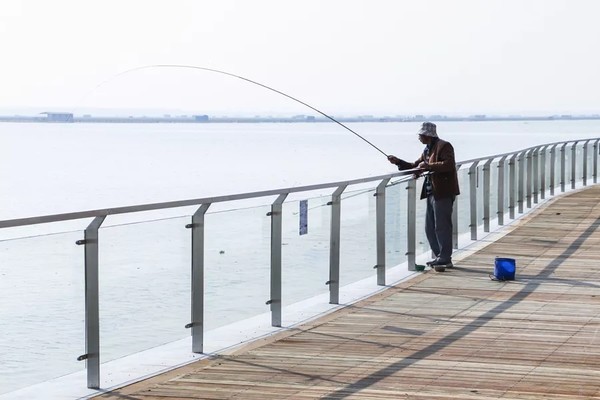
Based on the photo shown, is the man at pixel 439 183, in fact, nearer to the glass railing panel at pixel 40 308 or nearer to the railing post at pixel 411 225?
the railing post at pixel 411 225

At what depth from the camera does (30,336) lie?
7.18 meters

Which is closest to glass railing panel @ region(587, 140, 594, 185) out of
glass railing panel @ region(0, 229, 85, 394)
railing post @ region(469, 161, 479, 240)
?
railing post @ region(469, 161, 479, 240)

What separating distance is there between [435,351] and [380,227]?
3.71 metres

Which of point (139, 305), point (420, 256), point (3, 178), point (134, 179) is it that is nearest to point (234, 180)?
point (134, 179)

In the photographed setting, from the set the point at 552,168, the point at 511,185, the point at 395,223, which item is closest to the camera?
the point at 395,223

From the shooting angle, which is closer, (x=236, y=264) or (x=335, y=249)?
(x=236, y=264)

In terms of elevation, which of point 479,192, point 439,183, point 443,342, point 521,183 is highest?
point 439,183

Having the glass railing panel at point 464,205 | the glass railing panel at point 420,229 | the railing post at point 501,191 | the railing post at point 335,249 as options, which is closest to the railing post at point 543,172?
the railing post at point 501,191

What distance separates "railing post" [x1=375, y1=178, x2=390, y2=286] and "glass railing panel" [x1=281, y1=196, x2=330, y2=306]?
1.37 m

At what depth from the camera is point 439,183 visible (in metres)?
13.6

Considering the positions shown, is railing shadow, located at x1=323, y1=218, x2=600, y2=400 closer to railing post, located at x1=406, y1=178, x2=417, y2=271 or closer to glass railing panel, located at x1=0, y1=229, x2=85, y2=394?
railing post, located at x1=406, y1=178, x2=417, y2=271

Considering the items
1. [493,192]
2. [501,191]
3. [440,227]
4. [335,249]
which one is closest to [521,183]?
[501,191]

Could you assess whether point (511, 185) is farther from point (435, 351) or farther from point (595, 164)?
point (435, 351)

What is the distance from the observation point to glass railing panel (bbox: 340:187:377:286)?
38.2ft
